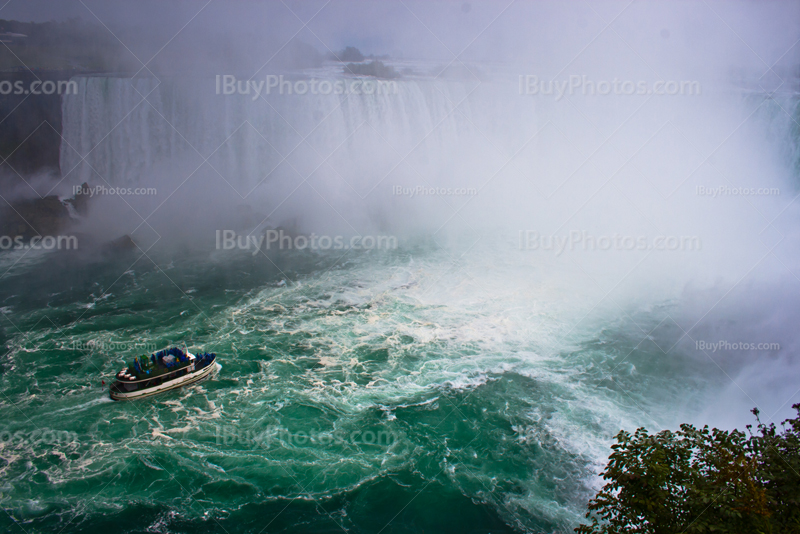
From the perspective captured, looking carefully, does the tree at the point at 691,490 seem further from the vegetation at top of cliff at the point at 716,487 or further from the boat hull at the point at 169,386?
the boat hull at the point at 169,386

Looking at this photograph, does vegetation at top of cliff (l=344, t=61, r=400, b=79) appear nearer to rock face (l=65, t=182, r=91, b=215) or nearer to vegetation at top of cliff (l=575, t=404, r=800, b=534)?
rock face (l=65, t=182, r=91, b=215)

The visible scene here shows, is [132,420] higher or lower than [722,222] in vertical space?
lower

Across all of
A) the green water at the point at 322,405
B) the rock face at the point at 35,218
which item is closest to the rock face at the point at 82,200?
the rock face at the point at 35,218

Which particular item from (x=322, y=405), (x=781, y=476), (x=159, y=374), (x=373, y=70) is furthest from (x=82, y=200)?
(x=781, y=476)

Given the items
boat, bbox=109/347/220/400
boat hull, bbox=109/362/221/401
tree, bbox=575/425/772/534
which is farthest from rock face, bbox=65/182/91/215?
tree, bbox=575/425/772/534

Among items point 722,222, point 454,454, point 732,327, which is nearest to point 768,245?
point 722,222

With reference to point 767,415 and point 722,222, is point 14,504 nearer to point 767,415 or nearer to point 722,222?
point 767,415
